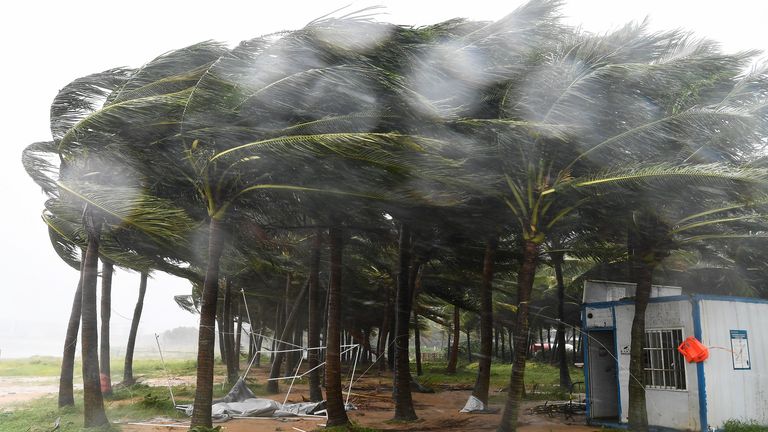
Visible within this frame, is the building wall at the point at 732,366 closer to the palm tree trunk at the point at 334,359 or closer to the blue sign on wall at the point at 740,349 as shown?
the blue sign on wall at the point at 740,349

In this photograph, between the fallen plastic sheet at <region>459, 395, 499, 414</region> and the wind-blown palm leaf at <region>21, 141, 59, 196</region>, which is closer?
the wind-blown palm leaf at <region>21, 141, 59, 196</region>

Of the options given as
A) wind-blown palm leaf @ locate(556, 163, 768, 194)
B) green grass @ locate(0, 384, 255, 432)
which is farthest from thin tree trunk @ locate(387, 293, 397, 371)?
wind-blown palm leaf @ locate(556, 163, 768, 194)

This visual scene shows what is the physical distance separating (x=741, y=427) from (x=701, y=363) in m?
1.43

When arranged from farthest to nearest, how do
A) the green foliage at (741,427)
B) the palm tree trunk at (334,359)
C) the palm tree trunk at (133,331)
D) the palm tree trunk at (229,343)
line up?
the palm tree trunk at (229,343), the palm tree trunk at (133,331), the palm tree trunk at (334,359), the green foliage at (741,427)

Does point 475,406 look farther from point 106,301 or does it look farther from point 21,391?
point 21,391

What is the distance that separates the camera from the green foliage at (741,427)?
1145 cm

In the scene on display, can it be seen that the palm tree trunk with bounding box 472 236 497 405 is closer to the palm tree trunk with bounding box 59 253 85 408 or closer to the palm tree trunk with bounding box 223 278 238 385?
the palm tree trunk with bounding box 59 253 85 408

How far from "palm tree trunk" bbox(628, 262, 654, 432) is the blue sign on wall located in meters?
1.86

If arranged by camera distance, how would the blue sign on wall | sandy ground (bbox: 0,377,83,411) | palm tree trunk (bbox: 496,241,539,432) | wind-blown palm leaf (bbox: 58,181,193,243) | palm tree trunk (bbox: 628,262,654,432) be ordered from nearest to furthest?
wind-blown palm leaf (bbox: 58,181,193,243), palm tree trunk (bbox: 496,241,539,432), palm tree trunk (bbox: 628,262,654,432), the blue sign on wall, sandy ground (bbox: 0,377,83,411)

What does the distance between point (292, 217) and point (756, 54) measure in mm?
9629

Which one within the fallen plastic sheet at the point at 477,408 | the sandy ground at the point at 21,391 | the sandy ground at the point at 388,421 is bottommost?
the sandy ground at the point at 21,391

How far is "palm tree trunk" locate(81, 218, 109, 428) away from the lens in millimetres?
11594

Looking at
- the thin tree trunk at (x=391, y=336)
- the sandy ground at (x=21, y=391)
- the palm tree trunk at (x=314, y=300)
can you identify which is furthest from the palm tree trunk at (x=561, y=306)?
the sandy ground at (x=21, y=391)

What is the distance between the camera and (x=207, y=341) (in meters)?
10.8
